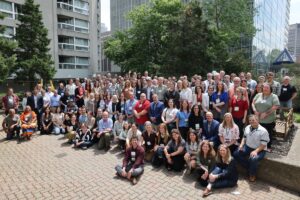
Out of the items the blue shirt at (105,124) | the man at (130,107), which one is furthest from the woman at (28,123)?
the man at (130,107)

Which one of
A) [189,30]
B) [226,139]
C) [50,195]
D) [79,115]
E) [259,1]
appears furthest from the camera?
[259,1]

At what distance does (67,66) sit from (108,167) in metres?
31.6

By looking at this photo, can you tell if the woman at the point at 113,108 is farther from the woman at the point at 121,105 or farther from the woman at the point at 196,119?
the woman at the point at 196,119

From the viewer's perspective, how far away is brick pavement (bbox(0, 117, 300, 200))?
251 inches

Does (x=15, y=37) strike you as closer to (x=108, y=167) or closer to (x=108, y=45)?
(x=108, y=45)

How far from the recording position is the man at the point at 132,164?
7.31 metres

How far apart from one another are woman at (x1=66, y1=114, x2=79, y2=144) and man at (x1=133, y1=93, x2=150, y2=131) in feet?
9.53

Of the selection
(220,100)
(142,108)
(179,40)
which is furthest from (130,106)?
(179,40)

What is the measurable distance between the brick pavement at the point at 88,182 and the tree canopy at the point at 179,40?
1451cm

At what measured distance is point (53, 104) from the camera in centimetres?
1298

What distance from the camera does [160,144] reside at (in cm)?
854

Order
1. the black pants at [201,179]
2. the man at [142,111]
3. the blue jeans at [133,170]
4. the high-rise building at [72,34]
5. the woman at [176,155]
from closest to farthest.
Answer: the black pants at [201,179], the blue jeans at [133,170], the woman at [176,155], the man at [142,111], the high-rise building at [72,34]

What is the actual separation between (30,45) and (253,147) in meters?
21.0

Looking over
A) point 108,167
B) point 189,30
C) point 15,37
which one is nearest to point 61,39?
point 15,37
